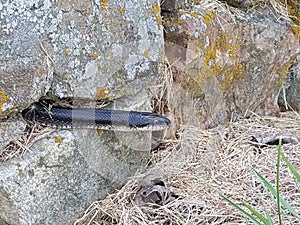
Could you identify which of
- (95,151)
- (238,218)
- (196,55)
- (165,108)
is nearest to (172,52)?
(196,55)

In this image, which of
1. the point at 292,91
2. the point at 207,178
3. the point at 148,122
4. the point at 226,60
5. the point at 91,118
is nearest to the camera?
the point at 91,118

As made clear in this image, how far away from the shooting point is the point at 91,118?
2104 mm

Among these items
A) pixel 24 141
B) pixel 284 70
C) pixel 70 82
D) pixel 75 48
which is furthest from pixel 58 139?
pixel 284 70

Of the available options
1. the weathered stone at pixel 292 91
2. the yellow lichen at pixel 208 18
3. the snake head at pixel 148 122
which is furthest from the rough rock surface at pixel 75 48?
the weathered stone at pixel 292 91

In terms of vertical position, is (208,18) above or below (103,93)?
above

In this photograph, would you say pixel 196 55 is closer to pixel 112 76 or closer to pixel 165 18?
pixel 165 18

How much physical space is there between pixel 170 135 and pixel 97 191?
2.15 feet

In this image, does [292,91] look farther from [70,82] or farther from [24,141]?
[24,141]

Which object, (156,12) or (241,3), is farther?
(241,3)

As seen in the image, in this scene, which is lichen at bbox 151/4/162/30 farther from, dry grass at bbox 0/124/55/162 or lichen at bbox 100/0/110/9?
dry grass at bbox 0/124/55/162

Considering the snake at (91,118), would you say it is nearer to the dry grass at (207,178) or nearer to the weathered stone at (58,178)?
the weathered stone at (58,178)

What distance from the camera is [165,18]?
107 inches

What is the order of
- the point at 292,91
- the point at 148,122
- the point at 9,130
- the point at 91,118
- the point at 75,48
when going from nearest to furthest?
the point at 9,130
the point at 75,48
the point at 91,118
the point at 148,122
the point at 292,91

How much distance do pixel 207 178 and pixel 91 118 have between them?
0.71 metres
